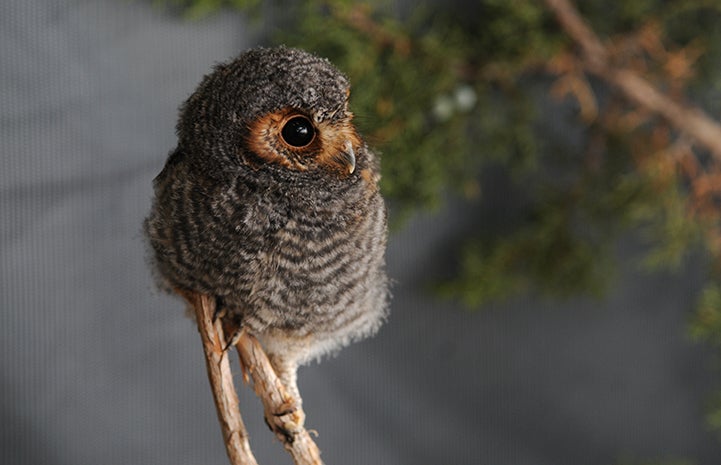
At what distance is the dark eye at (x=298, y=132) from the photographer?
0.45 m

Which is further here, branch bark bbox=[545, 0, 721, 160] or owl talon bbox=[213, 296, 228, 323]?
branch bark bbox=[545, 0, 721, 160]

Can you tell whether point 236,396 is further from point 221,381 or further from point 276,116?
point 276,116

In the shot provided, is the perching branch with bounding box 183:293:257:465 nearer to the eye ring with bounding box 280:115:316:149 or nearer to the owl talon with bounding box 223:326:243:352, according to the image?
the owl talon with bounding box 223:326:243:352

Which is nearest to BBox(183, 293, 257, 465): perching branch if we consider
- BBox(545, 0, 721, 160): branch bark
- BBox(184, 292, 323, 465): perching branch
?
BBox(184, 292, 323, 465): perching branch

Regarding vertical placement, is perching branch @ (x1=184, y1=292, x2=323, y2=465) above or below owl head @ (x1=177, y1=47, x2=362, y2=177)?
below

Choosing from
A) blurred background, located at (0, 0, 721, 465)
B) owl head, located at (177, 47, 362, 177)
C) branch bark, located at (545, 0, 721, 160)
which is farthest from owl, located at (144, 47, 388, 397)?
branch bark, located at (545, 0, 721, 160)

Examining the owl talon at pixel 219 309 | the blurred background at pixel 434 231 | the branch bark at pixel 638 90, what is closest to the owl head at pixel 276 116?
the owl talon at pixel 219 309

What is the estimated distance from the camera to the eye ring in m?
0.45

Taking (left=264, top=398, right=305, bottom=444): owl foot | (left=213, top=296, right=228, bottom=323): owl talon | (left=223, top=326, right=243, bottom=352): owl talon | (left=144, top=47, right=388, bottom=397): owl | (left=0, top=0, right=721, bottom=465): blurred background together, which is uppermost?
(left=0, top=0, right=721, bottom=465): blurred background

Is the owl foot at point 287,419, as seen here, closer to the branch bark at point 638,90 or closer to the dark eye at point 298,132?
the dark eye at point 298,132

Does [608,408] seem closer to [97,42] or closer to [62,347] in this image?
[62,347]

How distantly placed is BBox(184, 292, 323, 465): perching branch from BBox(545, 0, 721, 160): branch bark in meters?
0.80

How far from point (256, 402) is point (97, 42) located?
0.62 m

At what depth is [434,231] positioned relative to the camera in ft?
4.41
